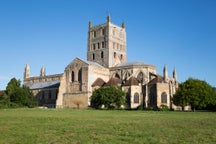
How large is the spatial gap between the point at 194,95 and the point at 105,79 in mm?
27631

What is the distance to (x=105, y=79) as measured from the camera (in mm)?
71062

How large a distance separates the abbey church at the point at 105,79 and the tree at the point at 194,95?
6.34 meters

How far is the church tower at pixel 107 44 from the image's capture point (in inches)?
3000

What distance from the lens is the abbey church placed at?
57.5 metres

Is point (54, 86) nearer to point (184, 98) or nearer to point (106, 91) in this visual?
point (106, 91)

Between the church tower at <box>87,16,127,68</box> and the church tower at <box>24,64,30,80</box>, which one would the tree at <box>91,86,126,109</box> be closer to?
the church tower at <box>87,16,127,68</box>

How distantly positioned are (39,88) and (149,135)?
7139 centimetres

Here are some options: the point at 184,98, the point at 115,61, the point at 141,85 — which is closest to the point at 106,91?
the point at 141,85

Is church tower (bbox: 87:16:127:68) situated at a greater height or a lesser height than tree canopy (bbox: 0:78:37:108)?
greater

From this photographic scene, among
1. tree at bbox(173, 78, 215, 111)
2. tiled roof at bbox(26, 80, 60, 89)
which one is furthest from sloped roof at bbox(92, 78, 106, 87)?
tree at bbox(173, 78, 215, 111)

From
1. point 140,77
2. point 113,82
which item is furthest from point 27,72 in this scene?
point 140,77

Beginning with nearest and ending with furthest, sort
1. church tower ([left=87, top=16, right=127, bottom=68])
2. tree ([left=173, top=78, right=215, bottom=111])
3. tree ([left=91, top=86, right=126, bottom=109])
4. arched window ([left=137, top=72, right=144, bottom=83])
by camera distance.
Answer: tree ([left=173, top=78, right=215, bottom=111]), tree ([left=91, top=86, right=126, bottom=109]), arched window ([left=137, top=72, right=144, bottom=83]), church tower ([left=87, top=16, right=127, bottom=68])

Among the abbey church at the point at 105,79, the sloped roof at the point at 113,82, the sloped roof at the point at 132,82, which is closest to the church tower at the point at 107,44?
the abbey church at the point at 105,79

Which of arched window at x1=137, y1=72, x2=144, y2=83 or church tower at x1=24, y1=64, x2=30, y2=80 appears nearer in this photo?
arched window at x1=137, y1=72, x2=144, y2=83
